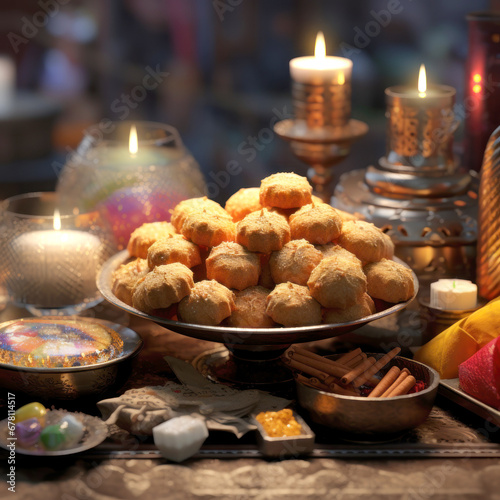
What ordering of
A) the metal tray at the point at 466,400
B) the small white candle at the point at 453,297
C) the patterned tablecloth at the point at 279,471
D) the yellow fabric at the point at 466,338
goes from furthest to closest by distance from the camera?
the small white candle at the point at 453,297 → the yellow fabric at the point at 466,338 → the metal tray at the point at 466,400 → the patterned tablecloth at the point at 279,471

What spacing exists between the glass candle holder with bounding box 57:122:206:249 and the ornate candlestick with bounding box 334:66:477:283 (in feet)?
1.17

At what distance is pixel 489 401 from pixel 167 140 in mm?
872

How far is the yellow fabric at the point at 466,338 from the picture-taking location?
1.35m

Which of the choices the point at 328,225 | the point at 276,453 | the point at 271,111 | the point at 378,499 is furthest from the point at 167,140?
the point at 271,111

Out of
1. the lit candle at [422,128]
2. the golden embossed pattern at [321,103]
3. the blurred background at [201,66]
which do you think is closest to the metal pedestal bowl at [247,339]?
the lit candle at [422,128]

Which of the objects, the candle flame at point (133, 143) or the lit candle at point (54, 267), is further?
the candle flame at point (133, 143)

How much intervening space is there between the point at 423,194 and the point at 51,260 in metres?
0.76

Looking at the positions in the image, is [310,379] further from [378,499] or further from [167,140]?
[167,140]

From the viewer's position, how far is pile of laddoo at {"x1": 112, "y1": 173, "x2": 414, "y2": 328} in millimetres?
1254

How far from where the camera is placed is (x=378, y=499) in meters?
1.06

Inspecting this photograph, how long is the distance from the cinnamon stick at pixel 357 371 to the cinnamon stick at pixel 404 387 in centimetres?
6
